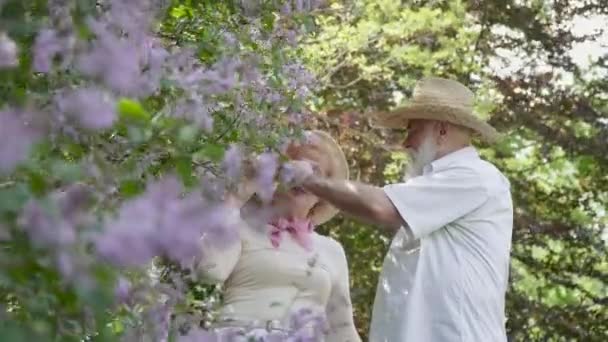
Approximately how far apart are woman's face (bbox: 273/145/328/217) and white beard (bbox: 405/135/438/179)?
243mm

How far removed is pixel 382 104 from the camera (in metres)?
7.66

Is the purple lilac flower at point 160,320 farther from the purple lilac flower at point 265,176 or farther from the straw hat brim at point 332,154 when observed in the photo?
the straw hat brim at point 332,154

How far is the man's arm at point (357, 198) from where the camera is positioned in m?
2.90

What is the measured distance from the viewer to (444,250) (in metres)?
3.13

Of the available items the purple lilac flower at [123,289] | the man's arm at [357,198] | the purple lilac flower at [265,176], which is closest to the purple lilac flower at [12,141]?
the purple lilac flower at [123,289]

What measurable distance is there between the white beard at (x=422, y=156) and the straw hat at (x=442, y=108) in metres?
0.07

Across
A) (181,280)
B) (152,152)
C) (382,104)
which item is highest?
(152,152)

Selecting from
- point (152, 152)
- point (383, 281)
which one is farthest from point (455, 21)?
point (152, 152)

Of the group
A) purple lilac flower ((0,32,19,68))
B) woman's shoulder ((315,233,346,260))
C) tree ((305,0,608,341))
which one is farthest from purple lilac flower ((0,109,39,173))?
tree ((305,0,608,341))

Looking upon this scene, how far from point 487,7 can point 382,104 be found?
906 millimetres

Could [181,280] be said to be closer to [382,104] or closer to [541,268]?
[541,268]

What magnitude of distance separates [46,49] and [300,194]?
227 cm

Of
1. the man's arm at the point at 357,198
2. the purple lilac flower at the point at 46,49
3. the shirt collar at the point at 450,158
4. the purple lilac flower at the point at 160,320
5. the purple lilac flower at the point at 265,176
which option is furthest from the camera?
the shirt collar at the point at 450,158

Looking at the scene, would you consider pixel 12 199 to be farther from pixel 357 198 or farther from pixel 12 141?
pixel 357 198
